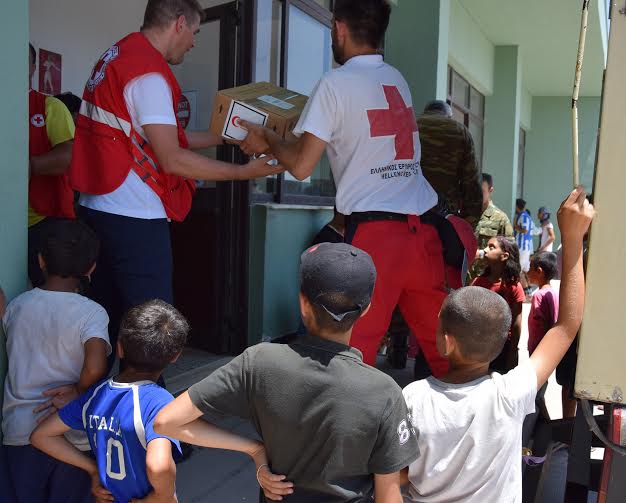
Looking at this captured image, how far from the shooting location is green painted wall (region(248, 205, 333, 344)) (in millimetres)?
4457

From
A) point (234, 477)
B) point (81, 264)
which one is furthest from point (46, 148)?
point (234, 477)

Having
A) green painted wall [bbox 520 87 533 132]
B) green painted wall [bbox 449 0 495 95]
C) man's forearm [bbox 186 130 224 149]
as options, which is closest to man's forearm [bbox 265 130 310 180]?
man's forearm [bbox 186 130 224 149]

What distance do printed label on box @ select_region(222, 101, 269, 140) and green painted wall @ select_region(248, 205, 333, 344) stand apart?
177 centimetres

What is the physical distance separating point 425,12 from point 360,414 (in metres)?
5.61

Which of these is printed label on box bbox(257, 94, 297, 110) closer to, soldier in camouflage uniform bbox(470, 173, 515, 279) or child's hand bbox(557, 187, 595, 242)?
child's hand bbox(557, 187, 595, 242)

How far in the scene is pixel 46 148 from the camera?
271cm

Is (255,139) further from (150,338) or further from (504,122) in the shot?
(504,122)

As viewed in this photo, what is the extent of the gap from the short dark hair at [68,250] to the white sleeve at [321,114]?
865 mm

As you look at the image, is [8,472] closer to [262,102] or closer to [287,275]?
[262,102]

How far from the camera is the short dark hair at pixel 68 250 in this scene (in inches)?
82.6

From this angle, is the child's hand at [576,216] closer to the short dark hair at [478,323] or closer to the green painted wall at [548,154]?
the short dark hair at [478,323]

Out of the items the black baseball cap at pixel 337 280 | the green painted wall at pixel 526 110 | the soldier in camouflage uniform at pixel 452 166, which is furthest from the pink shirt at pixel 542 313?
the green painted wall at pixel 526 110

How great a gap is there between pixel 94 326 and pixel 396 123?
137 cm

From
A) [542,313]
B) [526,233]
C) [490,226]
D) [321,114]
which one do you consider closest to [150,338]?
[321,114]
